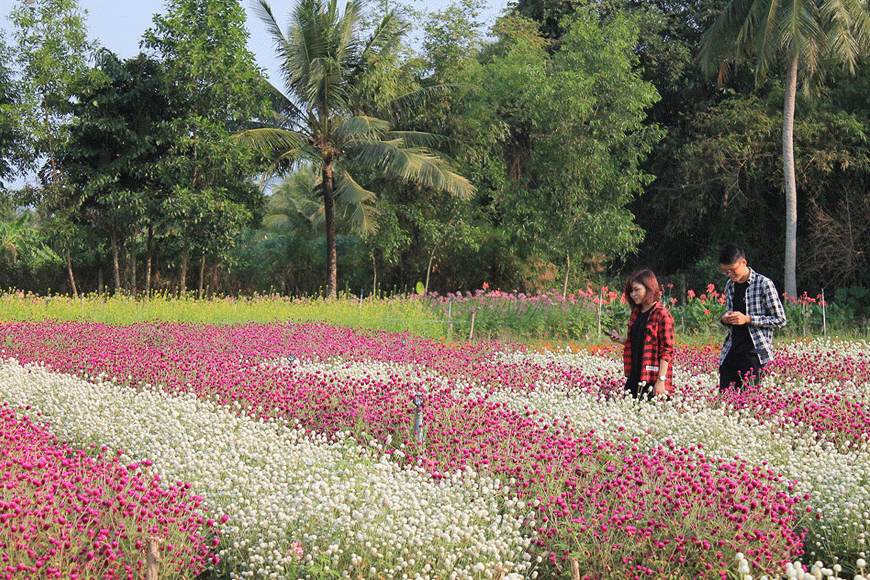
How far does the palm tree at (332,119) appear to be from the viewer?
19094 mm

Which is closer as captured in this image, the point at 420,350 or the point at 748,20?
the point at 420,350

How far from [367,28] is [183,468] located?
62.2ft

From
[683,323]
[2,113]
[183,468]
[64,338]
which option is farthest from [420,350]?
[2,113]

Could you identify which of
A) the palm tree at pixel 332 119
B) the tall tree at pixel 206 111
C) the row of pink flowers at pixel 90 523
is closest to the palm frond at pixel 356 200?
the palm tree at pixel 332 119

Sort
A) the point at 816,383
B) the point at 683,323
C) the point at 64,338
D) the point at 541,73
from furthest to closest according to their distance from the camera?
the point at 541,73 < the point at 683,323 < the point at 64,338 < the point at 816,383

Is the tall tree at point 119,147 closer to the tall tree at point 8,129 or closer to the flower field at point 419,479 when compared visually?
the tall tree at point 8,129

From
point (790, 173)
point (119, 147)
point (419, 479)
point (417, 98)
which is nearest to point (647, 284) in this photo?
point (419, 479)

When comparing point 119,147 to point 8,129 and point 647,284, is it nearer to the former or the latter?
point 8,129

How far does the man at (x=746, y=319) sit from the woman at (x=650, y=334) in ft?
1.81

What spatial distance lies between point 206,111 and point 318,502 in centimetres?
1637

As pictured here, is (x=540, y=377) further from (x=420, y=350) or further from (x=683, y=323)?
(x=683, y=323)

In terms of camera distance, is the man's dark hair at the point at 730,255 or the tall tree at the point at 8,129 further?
the tall tree at the point at 8,129

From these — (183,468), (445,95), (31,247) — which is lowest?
(183,468)

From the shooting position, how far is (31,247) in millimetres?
22828
